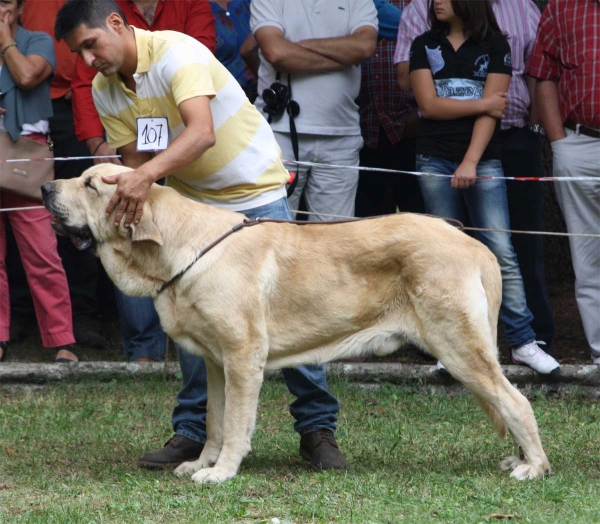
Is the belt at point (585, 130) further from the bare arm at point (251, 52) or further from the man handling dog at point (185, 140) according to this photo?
the man handling dog at point (185, 140)

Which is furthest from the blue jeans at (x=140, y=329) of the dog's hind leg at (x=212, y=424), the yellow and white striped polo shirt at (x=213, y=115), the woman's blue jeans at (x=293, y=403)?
the dog's hind leg at (x=212, y=424)

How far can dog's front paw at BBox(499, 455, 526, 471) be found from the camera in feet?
17.0

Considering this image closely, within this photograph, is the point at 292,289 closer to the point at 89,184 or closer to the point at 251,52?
the point at 89,184

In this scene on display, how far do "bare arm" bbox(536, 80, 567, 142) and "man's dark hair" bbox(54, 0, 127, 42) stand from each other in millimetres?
3527

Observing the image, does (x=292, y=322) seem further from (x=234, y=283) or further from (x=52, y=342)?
(x=52, y=342)

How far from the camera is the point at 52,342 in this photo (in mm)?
7863

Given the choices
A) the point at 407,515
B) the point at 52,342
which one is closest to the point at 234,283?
the point at 407,515

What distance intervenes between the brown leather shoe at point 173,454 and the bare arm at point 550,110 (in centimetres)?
346

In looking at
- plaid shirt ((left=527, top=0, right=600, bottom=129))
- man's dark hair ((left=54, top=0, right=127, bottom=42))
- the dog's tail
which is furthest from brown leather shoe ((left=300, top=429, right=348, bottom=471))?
plaid shirt ((left=527, top=0, right=600, bottom=129))

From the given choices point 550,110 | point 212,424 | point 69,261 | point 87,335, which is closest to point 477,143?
point 550,110

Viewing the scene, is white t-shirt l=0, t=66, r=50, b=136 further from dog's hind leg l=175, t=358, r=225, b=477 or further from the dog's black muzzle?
dog's hind leg l=175, t=358, r=225, b=477

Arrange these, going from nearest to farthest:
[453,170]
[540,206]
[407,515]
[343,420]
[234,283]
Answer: [407,515]
[234,283]
[343,420]
[453,170]
[540,206]

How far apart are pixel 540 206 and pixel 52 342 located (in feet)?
12.7

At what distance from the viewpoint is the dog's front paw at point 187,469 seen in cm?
534
